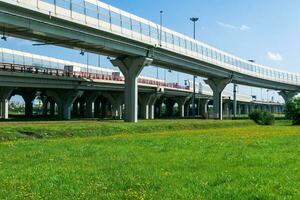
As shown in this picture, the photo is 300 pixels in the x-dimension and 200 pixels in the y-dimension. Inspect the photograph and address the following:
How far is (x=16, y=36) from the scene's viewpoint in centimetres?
5669

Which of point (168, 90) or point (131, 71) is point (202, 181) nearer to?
point (131, 71)

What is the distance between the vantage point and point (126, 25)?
7100cm

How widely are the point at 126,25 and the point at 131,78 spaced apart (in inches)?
391

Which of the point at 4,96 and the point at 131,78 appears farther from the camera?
the point at 4,96

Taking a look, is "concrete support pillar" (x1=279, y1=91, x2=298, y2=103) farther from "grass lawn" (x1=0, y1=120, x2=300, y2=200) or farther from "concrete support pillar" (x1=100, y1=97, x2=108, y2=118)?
"grass lawn" (x1=0, y1=120, x2=300, y2=200)

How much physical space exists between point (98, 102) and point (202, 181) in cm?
15239

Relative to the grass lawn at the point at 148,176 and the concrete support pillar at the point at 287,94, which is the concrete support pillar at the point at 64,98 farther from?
the grass lawn at the point at 148,176

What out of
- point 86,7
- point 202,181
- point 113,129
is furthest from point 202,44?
point 202,181

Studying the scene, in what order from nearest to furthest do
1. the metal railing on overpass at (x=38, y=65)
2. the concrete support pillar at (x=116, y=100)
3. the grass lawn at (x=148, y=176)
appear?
the grass lawn at (x=148, y=176), the metal railing on overpass at (x=38, y=65), the concrete support pillar at (x=116, y=100)

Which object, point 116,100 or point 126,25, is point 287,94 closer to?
point 116,100

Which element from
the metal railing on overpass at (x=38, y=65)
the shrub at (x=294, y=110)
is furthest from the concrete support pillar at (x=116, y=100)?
the shrub at (x=294, y=110)

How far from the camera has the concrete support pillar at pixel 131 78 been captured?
77375 mm

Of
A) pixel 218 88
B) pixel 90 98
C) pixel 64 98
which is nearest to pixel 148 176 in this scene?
pixel 64 98

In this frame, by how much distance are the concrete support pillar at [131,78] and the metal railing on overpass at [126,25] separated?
3607 mm
